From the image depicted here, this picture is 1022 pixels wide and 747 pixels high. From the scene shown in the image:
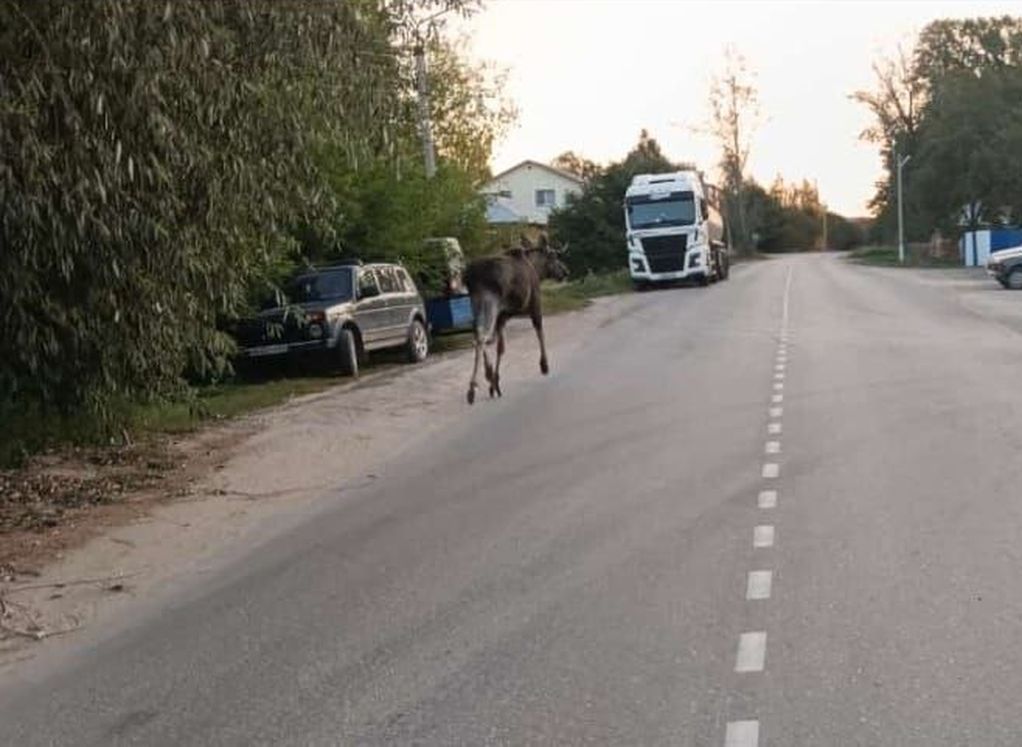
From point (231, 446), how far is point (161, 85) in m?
6.77

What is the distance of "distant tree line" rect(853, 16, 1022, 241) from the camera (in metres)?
70.3

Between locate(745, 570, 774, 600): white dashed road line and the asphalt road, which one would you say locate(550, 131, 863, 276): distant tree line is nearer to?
the asphalt road

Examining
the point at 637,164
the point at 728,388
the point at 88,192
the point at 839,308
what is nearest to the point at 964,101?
the point at 637,164

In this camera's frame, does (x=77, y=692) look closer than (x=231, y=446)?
Yes

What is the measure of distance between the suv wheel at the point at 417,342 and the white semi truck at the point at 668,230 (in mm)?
23991

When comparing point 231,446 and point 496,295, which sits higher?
point 496,295

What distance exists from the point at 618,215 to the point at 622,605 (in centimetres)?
6030

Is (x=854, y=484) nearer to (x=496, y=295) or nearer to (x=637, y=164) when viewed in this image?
(x=496, y=295)

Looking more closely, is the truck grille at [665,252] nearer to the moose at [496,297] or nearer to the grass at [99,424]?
the moose at [496,297]

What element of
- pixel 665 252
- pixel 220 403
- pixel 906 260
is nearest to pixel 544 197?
pixel 906 260

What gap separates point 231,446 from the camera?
1362 centimetres

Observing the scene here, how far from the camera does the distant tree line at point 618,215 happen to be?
66.1 metres

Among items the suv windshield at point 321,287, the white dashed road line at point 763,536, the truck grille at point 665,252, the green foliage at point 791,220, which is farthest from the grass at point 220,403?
→ the green foliage at point 791,220

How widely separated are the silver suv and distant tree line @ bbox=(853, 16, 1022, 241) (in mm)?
52531
